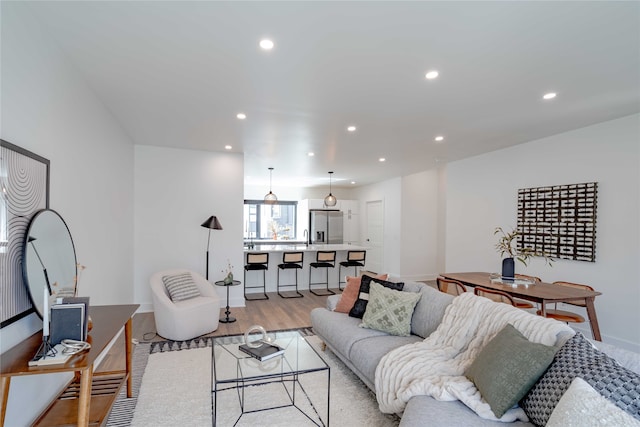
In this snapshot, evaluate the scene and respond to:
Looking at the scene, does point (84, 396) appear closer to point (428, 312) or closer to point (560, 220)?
point (428, 312)

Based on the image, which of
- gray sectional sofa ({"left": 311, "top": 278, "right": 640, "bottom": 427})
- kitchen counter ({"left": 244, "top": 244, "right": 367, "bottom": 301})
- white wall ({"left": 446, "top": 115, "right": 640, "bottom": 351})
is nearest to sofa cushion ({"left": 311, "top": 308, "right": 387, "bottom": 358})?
gray sectional sofa ({"left": 311, "top": 278, "right": 640, "bottom": 427})

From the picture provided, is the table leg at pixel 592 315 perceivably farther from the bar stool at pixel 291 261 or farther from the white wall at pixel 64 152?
the white wall at pixel 64 152

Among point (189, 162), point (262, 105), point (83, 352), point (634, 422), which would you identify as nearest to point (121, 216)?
point (189, 162)

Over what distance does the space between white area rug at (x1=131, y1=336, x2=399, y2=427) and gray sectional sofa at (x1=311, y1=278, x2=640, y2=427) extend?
19 centimetres

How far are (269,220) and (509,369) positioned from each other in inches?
379

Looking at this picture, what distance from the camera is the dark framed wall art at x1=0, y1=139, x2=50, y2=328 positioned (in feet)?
5.53

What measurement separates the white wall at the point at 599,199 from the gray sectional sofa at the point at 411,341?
8.27 feet

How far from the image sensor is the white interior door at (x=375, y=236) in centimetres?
948

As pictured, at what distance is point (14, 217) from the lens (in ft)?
5.89

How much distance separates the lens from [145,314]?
5105 mm

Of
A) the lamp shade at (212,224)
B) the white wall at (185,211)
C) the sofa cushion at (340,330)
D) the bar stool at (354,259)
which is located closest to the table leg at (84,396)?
the sofa cushion at (340,330)

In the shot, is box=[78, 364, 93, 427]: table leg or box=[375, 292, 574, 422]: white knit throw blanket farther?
box=[375, 292, 574, 422]: white knit throw blanket

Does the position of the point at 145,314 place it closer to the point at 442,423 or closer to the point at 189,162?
the point at 189,162

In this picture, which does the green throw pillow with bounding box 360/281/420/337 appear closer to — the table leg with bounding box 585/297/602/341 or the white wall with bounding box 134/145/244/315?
the table leg with bounding box 585/297/602/341
